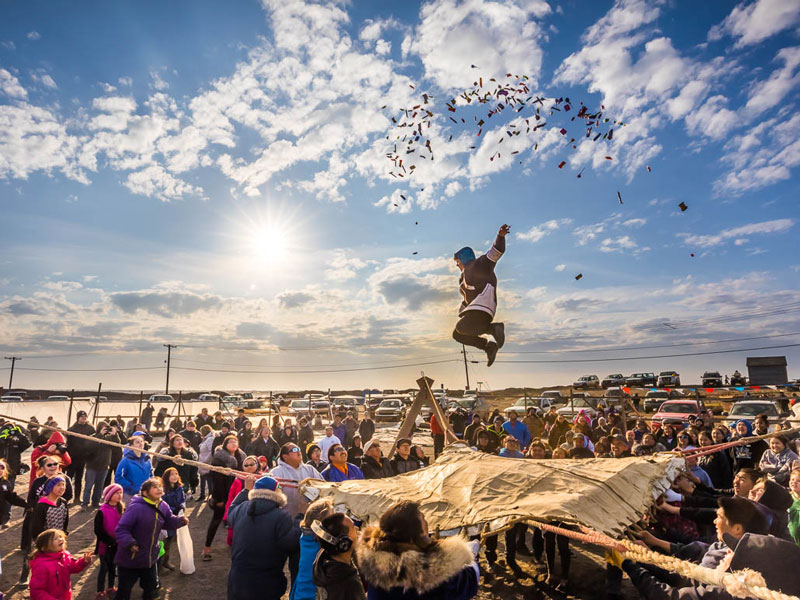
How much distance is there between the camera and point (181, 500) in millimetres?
6758

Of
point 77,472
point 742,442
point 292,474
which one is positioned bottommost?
point 77,472

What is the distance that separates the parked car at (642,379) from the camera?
145 feet

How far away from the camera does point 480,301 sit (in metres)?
6.66

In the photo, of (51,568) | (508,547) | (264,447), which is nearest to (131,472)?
(51,568)

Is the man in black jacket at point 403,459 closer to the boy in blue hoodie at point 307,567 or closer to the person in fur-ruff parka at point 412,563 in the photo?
the boy in blue hoodie at point 307,567

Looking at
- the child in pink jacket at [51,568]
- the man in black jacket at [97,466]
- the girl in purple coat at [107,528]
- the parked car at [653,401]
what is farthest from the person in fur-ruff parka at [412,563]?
the parked car at [653,401]

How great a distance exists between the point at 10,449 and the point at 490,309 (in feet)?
32.5

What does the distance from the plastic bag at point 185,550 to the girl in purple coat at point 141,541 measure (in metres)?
1.22

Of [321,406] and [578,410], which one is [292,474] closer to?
[578,410]

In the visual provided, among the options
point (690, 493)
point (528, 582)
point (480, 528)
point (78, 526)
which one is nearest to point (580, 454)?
point (528, 582)

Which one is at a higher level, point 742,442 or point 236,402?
point 236,402

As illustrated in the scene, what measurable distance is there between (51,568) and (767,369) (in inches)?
2103

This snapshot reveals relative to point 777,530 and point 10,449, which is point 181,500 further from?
point 777,530

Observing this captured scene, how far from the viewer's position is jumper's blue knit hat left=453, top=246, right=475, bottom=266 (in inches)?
276
